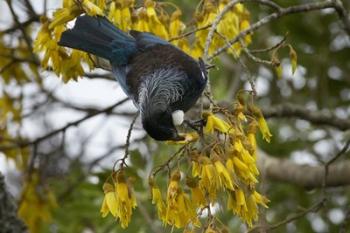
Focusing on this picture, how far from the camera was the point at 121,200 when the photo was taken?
2434mm

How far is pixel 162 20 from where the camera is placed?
3.07 meters

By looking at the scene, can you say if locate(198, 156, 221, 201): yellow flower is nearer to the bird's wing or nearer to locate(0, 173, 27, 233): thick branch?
the bird's wing

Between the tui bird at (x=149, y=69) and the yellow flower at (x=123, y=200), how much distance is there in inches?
7.1

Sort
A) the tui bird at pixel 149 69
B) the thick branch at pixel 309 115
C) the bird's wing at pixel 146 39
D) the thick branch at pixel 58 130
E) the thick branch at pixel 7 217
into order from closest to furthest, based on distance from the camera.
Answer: the tui bird at pixel 149 69
the bird's wing at pixel 146 39
the thick branch at pixel 7 217
the thick branch at pixel 58 130
the thick branch at pixel 309 115

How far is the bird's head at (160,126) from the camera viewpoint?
2365 millimetres

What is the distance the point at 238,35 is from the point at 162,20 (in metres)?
0.33

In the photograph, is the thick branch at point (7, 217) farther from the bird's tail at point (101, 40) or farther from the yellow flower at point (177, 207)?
the yellow flower at point (177, 207)

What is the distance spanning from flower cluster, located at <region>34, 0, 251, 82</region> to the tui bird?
0.04m

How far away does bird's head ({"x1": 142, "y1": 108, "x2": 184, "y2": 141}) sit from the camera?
2.37m

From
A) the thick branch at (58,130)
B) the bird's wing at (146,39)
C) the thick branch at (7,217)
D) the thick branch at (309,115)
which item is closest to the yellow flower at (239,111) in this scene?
the bird's wing at (146,39)

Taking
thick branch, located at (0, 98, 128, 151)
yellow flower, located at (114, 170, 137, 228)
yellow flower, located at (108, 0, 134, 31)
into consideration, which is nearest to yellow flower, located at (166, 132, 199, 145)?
yellow flower, located at (114, 170, 137, 228)

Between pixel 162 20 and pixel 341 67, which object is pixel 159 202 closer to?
pixel 162 20

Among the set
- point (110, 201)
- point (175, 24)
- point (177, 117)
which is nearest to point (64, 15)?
point (175, 24)

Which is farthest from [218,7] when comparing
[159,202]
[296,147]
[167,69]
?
[296,147]
